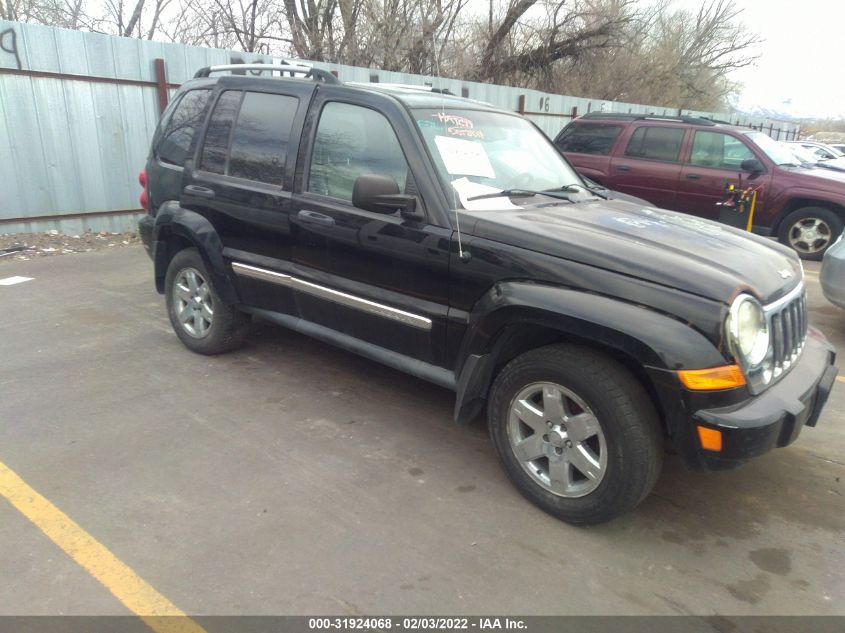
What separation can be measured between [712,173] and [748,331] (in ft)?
23.7

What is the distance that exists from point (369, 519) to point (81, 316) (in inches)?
161


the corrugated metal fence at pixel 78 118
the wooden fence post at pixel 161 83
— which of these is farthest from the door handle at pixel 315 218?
the wooden fence post at pixel 161 83

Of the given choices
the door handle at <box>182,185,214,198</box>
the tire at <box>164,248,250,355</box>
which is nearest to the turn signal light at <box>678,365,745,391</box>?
the tire at <box>164,248,250,355</box>

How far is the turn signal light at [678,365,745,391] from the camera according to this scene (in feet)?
8.20

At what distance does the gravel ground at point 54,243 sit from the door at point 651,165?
23.4 ft

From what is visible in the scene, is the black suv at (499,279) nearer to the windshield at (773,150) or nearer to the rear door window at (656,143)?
the rear door window at (656,143)

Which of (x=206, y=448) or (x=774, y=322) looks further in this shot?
(x=206, y=448)

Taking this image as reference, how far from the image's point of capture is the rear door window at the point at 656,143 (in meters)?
9.24

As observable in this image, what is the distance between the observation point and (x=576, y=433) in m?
2.83

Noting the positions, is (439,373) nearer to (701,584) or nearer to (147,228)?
(701,584)

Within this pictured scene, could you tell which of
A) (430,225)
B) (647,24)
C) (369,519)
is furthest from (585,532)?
(647,24)

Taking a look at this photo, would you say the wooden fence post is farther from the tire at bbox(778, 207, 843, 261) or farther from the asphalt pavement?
the tire at bbox(778, 207, 843, 261)

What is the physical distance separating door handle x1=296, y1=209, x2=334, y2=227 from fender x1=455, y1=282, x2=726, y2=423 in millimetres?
1115

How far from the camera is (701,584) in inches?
102
